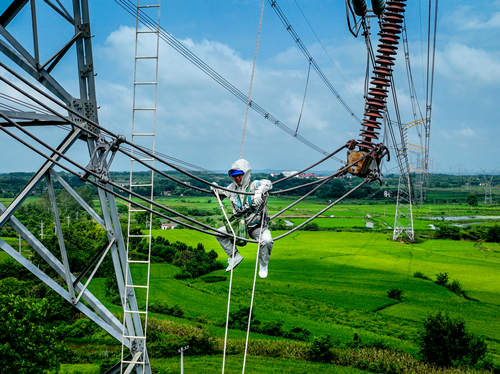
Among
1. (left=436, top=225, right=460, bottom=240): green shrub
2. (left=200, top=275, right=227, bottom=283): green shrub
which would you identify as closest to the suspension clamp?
(left=200, top=275, right=227, bottom=283): green shrub

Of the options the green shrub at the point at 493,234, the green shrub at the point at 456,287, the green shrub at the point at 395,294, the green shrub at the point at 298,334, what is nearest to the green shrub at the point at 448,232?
the green shrub at the point at 493,234

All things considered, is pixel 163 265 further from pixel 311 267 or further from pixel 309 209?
pixel 309 209

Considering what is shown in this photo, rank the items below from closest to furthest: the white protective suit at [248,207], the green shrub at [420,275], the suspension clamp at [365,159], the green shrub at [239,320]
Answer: the white protective suit at [248,207]
the suspension clamp at [365,159]
the green shrub at [239,320]
the green shrub at [420,275]

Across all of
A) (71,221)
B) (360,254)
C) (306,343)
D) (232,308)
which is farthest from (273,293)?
(71,221)

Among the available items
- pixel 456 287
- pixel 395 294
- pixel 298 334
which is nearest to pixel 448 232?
pixel 456 287

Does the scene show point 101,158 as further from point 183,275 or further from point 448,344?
point 183,275

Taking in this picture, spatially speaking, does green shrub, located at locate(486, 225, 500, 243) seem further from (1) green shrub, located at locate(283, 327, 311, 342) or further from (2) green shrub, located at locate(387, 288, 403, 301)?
(1) green shrub, located at locate(283, 327, 311, 342)

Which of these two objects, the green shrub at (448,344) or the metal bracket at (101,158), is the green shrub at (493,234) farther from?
the metal bracket at (101,158)
